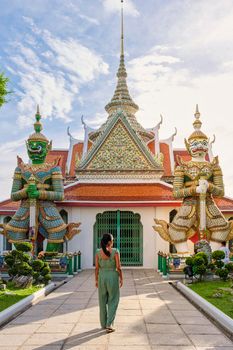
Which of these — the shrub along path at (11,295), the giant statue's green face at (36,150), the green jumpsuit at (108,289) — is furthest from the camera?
the giant statue's green face at (36,150)

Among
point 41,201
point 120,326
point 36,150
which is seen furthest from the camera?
point 36,150

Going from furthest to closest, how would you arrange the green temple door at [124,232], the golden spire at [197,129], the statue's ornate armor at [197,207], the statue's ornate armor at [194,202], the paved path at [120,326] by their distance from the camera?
the green temple door at [124,232], the golden spire at [197,129], the statue's ornate armor at [194,202], the statue's ornate armor at [197,207], the paved path at [120,326]

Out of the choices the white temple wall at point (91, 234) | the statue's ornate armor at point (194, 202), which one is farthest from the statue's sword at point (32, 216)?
the statue's ornate armor at point (194, 202)

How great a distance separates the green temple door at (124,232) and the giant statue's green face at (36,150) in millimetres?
3448

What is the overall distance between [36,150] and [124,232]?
4.90 meters

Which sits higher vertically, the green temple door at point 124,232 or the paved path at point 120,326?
the green temple door at point 124,232

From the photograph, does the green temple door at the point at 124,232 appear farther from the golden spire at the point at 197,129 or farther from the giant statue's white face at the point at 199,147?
the golden spire at the point at 197,129

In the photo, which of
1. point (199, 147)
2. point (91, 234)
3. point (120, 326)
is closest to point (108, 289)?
point (120, 326)

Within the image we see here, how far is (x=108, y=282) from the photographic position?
608 cm

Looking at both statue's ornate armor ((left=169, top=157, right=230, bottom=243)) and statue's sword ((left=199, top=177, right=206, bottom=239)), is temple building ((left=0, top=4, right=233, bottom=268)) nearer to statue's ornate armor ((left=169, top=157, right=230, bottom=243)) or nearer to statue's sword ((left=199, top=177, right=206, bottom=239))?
statue's ornate armor ((left=169, top=157, right=230, bottom=243))

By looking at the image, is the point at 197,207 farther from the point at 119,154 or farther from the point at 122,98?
the point at 122,98

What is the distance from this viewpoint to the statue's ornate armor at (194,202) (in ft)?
46.2

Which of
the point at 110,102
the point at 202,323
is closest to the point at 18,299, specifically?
the point at 202,323

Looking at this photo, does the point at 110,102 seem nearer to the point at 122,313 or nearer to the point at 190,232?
the point at 190,232
